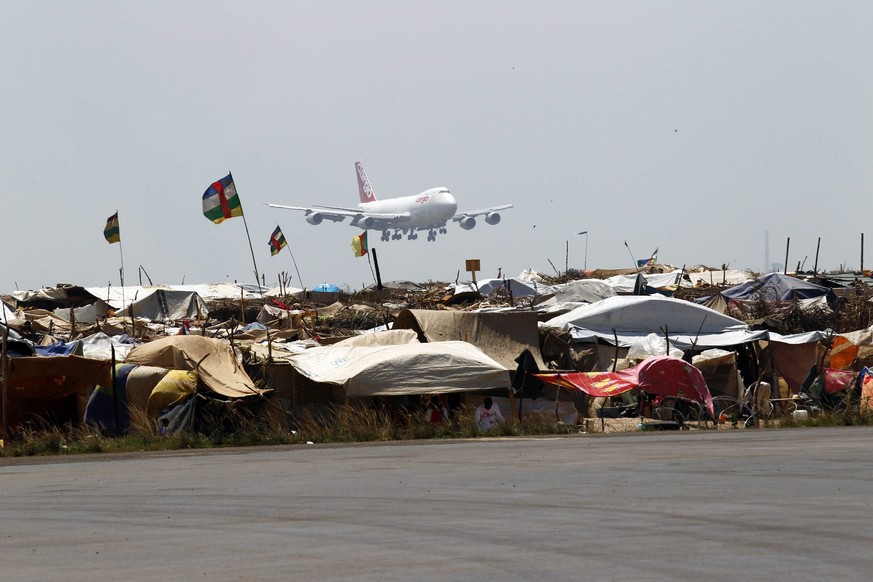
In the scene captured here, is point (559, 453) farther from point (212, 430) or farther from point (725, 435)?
point (212, 430)

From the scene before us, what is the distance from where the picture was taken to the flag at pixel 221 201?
38438 mm

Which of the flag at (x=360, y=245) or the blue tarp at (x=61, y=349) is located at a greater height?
the flag at (x=360, y=245)

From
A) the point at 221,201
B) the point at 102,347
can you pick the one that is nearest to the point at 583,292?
the point at 221,201

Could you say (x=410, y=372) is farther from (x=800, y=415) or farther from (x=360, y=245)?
(x=360, y=245)

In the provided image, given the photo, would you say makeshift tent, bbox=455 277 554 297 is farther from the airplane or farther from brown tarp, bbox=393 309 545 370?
the airplane

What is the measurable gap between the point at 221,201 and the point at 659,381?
18.0m

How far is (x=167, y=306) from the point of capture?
47406 millimetres

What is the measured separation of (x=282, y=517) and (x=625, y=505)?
114 inches

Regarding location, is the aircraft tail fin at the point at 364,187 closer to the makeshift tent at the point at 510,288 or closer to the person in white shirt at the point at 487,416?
the makeshift tent at the point at 510,288

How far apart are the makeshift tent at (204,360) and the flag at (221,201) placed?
40.5ft

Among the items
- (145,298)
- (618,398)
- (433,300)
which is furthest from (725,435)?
(145,298)

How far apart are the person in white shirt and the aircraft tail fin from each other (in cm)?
10663

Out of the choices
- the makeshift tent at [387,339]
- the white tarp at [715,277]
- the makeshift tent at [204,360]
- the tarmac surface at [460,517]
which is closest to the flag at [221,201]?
the makeshift tent at [387,339]

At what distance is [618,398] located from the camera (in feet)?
93.5
